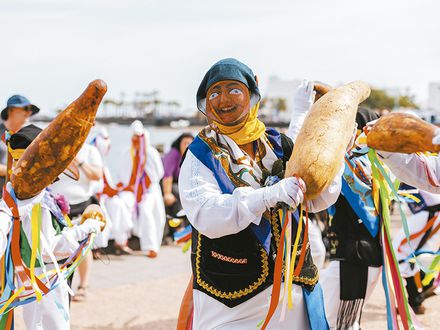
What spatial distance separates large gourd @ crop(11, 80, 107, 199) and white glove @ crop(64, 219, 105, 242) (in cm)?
67

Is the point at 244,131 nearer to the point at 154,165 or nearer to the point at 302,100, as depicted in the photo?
the point at 302,100

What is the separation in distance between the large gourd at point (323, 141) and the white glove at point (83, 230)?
1472 millimetres

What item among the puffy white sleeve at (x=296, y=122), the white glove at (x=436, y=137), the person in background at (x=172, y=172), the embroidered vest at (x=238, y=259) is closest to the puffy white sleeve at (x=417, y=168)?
the white glove at (x=436, y=137)

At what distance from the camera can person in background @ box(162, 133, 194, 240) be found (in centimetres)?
828

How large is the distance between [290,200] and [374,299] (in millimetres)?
3784

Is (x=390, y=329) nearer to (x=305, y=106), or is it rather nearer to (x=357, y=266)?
(x=357, y=266)

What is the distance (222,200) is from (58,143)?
805 mm

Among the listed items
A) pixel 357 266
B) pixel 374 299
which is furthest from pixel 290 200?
pixel 374 299

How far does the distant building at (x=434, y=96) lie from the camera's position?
39312 millimetres

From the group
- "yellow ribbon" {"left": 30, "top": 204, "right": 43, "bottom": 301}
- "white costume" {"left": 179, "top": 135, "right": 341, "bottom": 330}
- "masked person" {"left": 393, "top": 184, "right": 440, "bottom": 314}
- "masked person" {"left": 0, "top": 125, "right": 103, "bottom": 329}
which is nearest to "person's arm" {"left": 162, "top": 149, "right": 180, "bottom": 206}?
"masked person" {"left": 393, "top": 184, "right": 440, "bottom": 314}

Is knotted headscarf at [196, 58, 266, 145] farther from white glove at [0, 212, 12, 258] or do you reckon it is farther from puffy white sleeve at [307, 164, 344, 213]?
white glove at [0, 212, 12, 258]

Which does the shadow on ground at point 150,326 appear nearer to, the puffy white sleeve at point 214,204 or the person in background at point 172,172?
the puffy white sleeve at point 214,204

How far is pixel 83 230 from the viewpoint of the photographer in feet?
12.0

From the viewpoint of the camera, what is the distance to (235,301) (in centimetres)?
280
